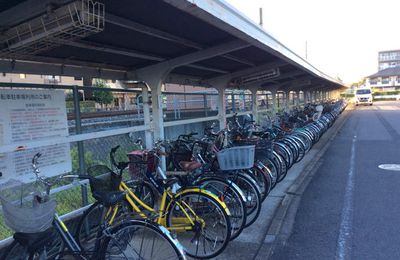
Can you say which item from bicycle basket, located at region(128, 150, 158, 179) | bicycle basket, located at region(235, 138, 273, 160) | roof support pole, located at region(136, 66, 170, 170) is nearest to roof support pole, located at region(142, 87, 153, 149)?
roof support pole, located at region(136, 66, 170, 170)

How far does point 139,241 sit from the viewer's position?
3049 mm

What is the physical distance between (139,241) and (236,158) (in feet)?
5.78

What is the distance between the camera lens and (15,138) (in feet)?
11.7

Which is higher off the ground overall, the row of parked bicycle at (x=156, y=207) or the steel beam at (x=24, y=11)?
the steel beam at (x=24, y=11)

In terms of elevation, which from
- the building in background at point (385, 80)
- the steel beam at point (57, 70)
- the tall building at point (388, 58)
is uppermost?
the tall building at point (388, 58)

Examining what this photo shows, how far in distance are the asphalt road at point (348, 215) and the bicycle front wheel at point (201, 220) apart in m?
0.64

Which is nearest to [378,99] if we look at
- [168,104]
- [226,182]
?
[168,104]

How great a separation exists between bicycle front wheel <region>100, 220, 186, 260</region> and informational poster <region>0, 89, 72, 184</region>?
132cm

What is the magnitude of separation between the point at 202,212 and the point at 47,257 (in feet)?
5.16

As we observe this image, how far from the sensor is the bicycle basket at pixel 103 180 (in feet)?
11.6

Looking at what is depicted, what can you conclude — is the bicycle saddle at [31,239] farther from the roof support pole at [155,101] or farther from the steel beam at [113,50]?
the roof support pole at [155,101]

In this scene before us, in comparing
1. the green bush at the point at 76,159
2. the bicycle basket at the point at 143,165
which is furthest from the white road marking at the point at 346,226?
the green bush at the point at 76,159

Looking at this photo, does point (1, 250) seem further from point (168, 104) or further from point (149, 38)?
point (168, 104)

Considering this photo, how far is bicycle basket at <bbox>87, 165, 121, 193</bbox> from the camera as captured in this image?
11.6ft
